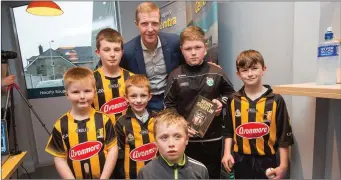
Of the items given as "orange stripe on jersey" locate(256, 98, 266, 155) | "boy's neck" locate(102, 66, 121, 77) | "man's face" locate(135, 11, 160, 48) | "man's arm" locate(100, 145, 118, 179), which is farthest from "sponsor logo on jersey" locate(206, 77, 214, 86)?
"man's arm" locate(100, 145, 118, 179)

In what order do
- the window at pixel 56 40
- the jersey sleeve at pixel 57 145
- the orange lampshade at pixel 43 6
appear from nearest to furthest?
the jersey sleeve at pixel 57 145
the orange lampshade at pixel 43 6
the window at pixel 56 40

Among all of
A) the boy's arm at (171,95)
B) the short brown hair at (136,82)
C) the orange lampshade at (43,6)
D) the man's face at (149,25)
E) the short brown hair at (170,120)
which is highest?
the orange lampshade at (43,6)

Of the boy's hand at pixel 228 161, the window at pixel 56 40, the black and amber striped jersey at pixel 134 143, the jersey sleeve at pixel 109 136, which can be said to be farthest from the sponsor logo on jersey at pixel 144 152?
the window at pixel 56 40

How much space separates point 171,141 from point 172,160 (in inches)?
3.0

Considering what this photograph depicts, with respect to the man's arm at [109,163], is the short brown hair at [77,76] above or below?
above

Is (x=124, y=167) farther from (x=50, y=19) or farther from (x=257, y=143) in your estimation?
(x=50, y=19)

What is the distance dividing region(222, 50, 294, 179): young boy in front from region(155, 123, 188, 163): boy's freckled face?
35cm

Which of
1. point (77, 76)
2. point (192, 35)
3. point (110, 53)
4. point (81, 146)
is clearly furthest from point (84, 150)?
point (192, 35)

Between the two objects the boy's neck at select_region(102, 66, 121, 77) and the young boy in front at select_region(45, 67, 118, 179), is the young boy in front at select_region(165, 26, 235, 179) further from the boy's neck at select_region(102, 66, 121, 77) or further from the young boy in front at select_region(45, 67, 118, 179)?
the young boy in front at select_region(45, 67, 118, 179)

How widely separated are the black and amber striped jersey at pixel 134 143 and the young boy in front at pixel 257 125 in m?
0.42

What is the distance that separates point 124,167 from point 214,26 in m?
1.17

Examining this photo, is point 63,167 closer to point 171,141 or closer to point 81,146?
point 81,146

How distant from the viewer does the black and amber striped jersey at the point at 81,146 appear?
1.08 m

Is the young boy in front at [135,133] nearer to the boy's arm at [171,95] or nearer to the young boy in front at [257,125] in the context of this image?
the boy's arm at [171,95]
